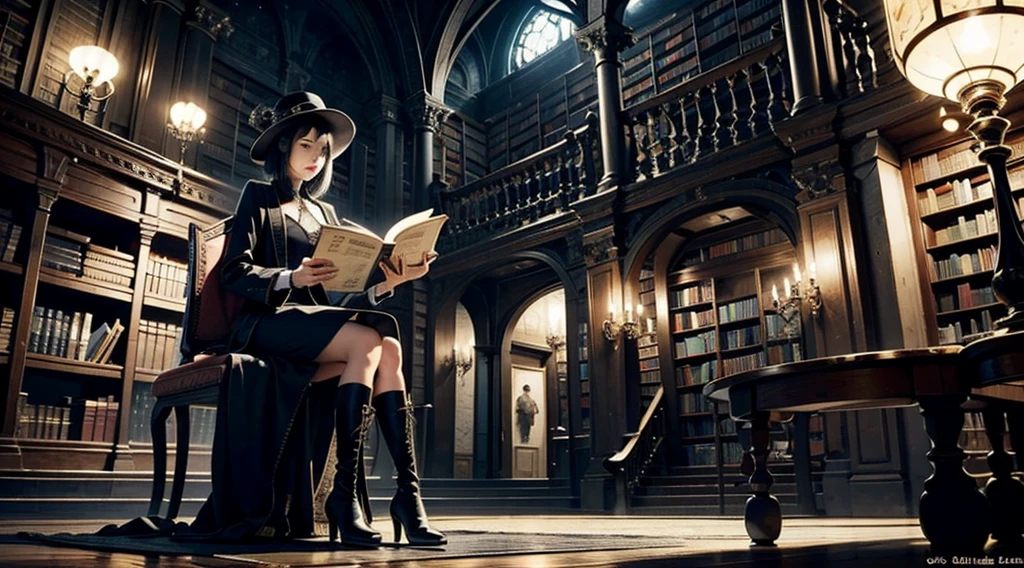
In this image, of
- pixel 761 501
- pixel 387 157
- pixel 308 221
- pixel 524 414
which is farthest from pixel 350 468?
pixel 524 414

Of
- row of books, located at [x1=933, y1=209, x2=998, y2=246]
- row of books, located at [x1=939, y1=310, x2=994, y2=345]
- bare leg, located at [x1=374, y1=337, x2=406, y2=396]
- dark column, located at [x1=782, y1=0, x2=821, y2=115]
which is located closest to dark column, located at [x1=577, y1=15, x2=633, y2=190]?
dark column, located at [x1=782, y1=0, x2=821, y2=115]

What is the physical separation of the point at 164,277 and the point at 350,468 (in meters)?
4.99

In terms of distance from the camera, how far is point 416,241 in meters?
1.89

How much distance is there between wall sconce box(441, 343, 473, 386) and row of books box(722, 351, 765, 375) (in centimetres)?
313

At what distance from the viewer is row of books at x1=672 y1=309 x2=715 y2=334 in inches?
276

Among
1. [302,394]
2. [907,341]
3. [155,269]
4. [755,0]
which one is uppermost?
[755,0]

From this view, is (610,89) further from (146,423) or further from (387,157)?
(146,423)

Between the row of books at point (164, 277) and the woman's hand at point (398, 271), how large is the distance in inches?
176

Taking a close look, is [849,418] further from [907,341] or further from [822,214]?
[822,214]

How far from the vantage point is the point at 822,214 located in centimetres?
507

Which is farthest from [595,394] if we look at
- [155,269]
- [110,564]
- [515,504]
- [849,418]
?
[110,564]

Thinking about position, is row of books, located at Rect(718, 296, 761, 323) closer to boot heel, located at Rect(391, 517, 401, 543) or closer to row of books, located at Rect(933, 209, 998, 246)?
row of books, located at Rect(933, 209, 998, 246)

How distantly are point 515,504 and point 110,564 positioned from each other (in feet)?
→ 19.2

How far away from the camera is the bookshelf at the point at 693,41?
735cm
